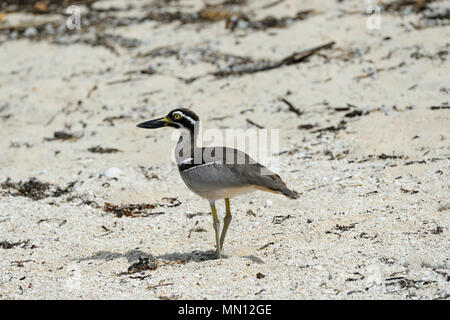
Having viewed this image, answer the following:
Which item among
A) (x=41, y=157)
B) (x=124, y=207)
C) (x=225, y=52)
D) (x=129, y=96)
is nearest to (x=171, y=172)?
(x=124, y=207)

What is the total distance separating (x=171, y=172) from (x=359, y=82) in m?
2.75

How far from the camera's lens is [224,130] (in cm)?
773

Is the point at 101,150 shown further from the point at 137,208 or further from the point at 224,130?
the point at 137,208

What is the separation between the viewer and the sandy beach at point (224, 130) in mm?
4578

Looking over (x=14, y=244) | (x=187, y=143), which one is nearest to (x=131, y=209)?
(x=14, y=244)

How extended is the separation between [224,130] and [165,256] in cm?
290

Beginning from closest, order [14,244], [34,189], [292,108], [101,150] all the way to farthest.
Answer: [14,244], [34,189], [101,150], [292,108]

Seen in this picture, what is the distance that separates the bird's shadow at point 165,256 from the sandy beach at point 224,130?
24mm

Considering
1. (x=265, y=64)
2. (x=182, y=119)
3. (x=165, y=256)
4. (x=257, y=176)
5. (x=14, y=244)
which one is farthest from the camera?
(x=265, y=64)

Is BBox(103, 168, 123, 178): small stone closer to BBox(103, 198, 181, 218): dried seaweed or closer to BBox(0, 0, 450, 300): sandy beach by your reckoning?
BBox(0, 0, 450, 300): sandy beach

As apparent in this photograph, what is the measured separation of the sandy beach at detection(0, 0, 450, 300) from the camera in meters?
4.58

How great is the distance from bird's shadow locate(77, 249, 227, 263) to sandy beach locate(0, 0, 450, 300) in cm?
2

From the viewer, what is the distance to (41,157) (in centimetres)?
764
